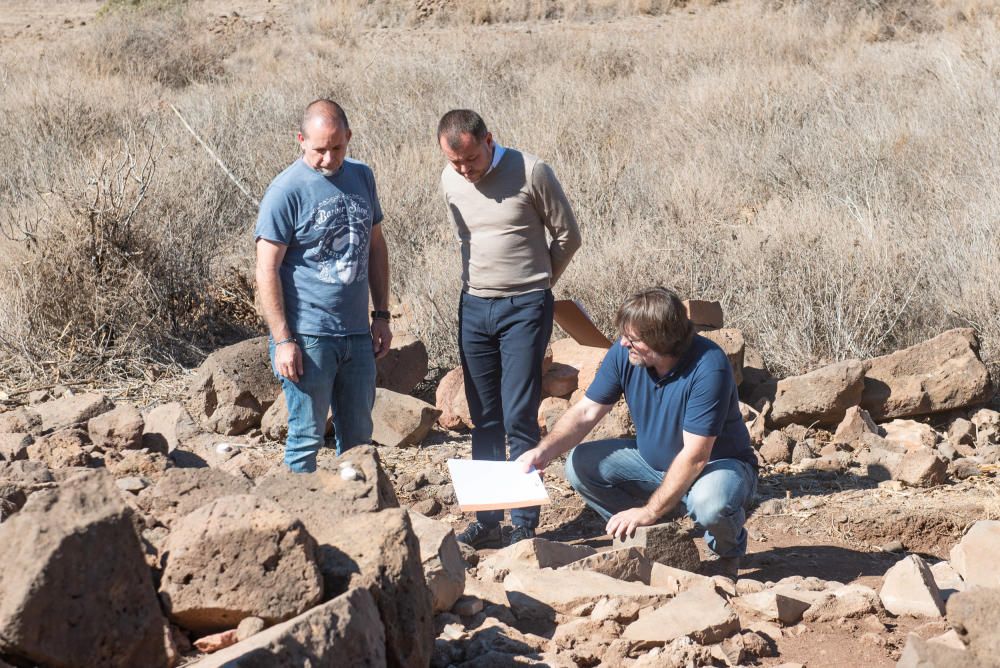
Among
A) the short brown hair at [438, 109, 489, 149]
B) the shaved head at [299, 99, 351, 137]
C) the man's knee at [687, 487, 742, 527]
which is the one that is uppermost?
the shaved head at [299, 99, 351, 137]

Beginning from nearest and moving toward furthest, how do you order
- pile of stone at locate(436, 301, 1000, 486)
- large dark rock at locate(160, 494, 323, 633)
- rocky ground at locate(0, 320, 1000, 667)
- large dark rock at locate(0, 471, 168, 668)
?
large dark rock at locate(0, 471, 168, 668), rocky ground at locate(0, 320, 1000, 667), large dark rock at locate(160, 494, 323, 633), pile of stone at locate(436, 301, 1000, 486)

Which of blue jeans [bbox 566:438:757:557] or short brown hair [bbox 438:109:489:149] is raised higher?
short brown hair [bbox 438:109:489:149]

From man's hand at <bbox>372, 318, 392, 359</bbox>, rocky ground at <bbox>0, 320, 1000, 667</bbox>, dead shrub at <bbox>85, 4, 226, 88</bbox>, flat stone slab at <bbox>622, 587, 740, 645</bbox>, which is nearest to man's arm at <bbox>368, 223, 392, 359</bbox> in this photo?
man's hand at <bbox>372, 318, 392, 359</bbox>

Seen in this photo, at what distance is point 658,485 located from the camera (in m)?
4.46

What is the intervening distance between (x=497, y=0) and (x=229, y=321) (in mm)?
15926

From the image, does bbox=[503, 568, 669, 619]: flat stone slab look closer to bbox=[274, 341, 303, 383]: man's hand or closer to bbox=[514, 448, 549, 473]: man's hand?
bbox=[514, 448, 549, 473]: man's hand

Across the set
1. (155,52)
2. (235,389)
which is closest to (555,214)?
(235,389)

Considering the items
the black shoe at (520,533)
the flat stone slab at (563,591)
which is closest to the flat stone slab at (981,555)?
the flat stone slab at (563,591)

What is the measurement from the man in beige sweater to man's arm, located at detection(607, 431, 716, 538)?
809 millimetres

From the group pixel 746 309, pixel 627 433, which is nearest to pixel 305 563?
pixel 627 433

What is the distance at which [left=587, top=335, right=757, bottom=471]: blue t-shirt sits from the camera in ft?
13.4

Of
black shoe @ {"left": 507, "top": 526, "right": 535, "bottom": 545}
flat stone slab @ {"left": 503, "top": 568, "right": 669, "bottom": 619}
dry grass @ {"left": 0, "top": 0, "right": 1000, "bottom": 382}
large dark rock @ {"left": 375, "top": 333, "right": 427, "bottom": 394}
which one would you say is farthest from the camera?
dry grass @ {"left": 0, "top": 0, "right": 1000, "bottom": 382}

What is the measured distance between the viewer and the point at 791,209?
9.12 metres

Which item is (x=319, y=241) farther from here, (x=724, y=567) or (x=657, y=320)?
(x=724, y=567)
